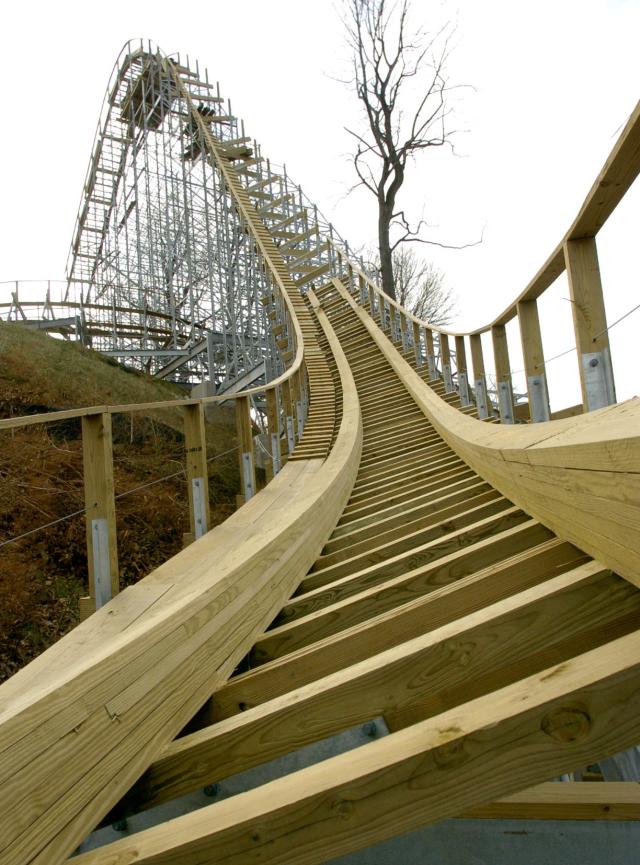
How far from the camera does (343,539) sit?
412 centimetres

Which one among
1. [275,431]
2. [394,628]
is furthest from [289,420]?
[394,628]

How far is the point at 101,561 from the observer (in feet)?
9.25

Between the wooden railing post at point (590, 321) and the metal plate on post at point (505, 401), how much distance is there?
84.9 inches

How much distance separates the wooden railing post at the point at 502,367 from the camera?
16.5ft

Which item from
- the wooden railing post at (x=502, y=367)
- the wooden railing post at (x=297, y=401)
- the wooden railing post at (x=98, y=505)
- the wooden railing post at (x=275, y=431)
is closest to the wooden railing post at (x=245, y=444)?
the wooden railing post at (x=275, y=431)

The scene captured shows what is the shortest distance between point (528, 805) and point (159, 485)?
9.42 meters

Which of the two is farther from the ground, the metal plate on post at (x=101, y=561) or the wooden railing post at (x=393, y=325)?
the wooden railing post at (x=393, y=325)

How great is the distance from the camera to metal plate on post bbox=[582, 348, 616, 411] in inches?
111

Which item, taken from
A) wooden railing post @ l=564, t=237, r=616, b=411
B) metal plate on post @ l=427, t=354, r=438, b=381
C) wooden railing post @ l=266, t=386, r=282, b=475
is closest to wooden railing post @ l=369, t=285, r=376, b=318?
metal plate on post @ l=427, t=354, r=438, b=381

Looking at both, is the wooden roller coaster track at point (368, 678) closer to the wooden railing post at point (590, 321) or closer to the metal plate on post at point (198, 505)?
the wooden railing post at point (590, 321)

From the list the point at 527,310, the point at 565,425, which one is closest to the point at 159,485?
the point at 527,310

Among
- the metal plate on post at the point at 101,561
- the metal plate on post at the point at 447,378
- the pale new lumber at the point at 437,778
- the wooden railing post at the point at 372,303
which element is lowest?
the pale new lumber at the point at 437,778

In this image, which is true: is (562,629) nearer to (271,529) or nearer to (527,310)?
(271,529)

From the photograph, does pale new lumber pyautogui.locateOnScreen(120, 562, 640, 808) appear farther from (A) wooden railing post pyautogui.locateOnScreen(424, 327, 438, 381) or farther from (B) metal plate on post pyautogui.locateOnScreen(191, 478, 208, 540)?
(A) wooden railing post pyautogui.locateOnScreen(424, 327, 438, 381)
